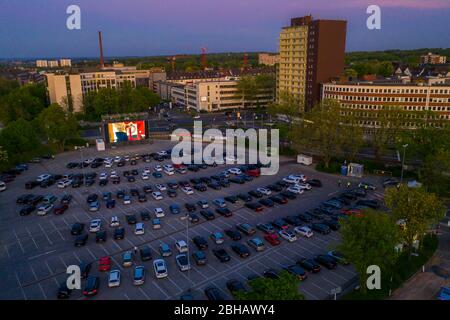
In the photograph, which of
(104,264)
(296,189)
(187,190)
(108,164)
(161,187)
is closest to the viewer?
(104,264)

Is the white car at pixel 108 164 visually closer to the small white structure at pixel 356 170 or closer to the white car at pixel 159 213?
the white car at pixel 159 213

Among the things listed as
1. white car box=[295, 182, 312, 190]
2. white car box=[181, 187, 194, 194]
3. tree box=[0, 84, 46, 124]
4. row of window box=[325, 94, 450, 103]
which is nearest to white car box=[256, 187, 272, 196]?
white car box=[295, 182, 312, 190]

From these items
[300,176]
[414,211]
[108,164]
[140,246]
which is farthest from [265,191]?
[108,164]

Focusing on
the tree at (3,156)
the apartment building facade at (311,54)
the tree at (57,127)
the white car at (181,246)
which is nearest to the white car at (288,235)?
the white car at (181,246)

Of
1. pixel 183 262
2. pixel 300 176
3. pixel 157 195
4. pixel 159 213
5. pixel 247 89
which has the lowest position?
pixel 183 262

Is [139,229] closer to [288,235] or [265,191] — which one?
[288,235]
